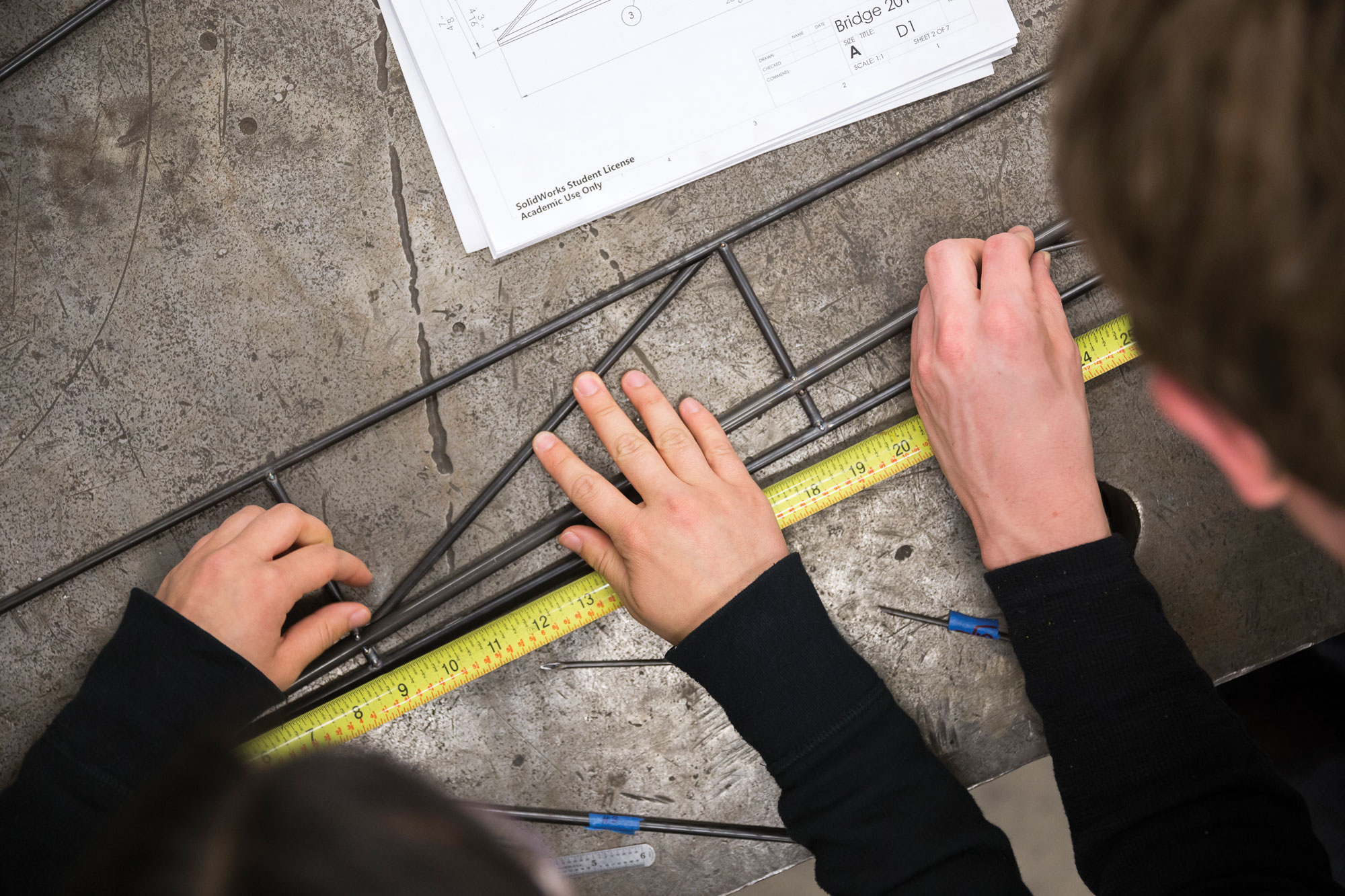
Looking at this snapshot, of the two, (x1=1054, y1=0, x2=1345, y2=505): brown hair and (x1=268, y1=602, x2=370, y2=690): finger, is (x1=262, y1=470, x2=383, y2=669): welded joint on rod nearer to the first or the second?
(x1=268, y1=602, x2=370, y2=690): finger

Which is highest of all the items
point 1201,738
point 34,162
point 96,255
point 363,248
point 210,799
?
point 34,162

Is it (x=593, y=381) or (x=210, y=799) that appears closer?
(x=210, y=799)

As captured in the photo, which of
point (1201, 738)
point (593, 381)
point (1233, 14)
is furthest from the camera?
point (593, 381)

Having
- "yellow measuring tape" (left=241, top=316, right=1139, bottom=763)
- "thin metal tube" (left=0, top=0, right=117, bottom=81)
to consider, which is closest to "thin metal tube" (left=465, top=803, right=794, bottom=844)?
"yellow measuring tape" (left=241, top=316, right=1139, bottom=763)

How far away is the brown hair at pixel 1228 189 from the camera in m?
0.50

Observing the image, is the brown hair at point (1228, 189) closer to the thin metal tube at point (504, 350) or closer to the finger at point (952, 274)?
the finger at point (952, 274)

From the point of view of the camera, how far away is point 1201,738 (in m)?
0.98

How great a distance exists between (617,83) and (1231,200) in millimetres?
974

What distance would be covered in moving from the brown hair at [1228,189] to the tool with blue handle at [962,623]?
0.74 m

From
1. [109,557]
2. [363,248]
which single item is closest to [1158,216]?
[363,248]

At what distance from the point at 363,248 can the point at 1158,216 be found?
44.5 inches

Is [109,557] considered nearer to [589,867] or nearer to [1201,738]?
[589,867]

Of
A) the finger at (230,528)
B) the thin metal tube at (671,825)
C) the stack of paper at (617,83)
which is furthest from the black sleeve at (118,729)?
the stack of paper at (617,83)

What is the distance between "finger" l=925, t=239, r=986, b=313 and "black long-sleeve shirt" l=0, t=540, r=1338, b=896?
40cm
